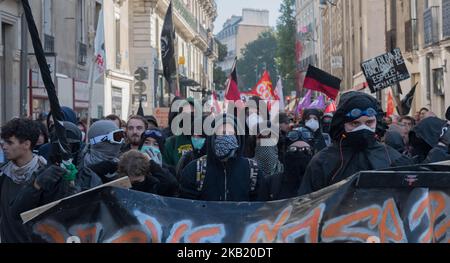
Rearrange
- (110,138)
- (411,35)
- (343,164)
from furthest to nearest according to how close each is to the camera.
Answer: (411,35) < (110,138) < (343,164)

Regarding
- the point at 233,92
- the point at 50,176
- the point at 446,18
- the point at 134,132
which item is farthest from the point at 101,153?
the point at 446,18

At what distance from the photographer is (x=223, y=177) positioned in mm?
6059

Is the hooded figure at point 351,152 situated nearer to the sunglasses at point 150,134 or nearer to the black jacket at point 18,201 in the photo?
the black jacket at point 18,201

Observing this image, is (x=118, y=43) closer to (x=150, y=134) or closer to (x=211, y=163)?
(x=150, y=134)

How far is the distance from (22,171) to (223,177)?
136 cm

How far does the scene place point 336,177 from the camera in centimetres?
535

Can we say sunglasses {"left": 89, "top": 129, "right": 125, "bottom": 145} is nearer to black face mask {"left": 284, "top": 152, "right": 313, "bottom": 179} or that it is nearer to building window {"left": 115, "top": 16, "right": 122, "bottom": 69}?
black face mask {"left": 284, "top": 152, "right": 313, "bottom": 179}

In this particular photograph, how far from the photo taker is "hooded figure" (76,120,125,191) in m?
6.90

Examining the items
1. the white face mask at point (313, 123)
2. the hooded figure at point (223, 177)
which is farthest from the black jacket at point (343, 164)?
the white face mask at point (313, 123)

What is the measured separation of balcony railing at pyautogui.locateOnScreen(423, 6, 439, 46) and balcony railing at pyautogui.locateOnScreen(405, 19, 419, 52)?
2275 mm

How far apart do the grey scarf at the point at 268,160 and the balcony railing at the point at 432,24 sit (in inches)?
802
